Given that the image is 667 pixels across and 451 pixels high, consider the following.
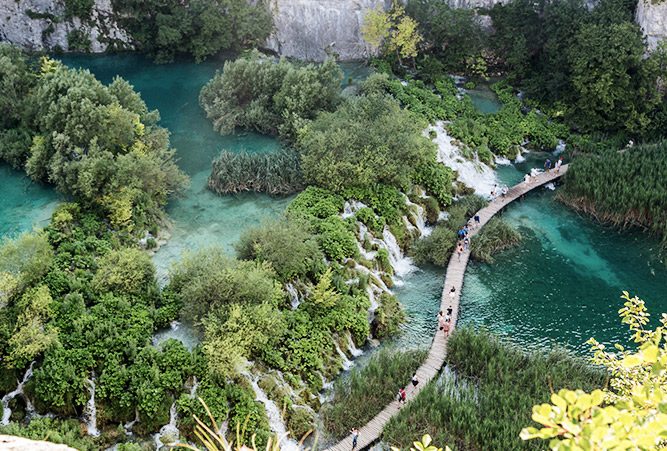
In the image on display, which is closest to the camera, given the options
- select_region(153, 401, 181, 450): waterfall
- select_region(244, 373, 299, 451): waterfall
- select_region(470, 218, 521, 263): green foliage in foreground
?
select_region(153, 401, 181, 450): waterfall

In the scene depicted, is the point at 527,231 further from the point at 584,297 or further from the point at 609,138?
the point at 609,138

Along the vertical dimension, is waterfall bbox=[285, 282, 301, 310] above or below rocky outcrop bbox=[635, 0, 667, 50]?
below

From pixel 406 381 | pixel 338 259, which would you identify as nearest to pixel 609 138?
pixel 338 259

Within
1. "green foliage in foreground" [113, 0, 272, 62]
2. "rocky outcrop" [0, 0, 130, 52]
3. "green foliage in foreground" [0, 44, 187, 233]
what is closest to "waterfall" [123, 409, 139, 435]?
"green foliage in foreground" [0, 44, 187, 233]

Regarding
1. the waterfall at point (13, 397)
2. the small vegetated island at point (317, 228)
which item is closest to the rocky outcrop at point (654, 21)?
the small vegetated island at point (317, 228)

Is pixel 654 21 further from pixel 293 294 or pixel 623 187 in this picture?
pixel 293 294

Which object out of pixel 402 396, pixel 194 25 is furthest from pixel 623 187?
pixel 194 25

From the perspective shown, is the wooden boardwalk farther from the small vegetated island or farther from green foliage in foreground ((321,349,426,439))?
the small vegetated island

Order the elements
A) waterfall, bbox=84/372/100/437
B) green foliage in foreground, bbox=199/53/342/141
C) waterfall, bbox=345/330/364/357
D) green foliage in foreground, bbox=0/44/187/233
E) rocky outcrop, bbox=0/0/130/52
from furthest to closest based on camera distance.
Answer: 1. rocky outcrop, bbox=0/0/130/52
2. green foliage in foreground, bbox=199/53/342/141
3. green foliage in foreground, bbox=0/44/187/233
4. waterfall, bbox=345/330/364/357
5. waterfall, bbox=84/372/100/437
